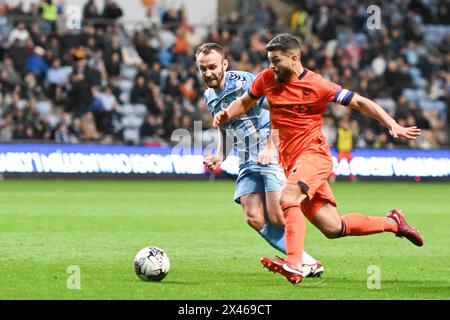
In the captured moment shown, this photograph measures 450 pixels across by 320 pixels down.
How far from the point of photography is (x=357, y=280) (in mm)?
9117

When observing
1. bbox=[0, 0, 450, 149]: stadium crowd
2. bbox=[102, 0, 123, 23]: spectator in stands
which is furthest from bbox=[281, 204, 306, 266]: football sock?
bbox=[102, 0, 123, 23]: spectator in stands

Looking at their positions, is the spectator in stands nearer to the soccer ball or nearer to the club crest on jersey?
the club crest on jersey

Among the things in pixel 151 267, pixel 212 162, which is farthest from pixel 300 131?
pixel 151 267

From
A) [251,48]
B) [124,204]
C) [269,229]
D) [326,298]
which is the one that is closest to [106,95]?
[251,48]

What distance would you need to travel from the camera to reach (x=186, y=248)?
11828mm

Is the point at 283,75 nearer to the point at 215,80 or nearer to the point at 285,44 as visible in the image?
the point at 285,44

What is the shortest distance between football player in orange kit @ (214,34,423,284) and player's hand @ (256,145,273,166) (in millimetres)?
116

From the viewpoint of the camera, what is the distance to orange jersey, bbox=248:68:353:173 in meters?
8.77

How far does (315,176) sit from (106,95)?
58.7ft

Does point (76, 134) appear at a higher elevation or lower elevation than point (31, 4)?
lower

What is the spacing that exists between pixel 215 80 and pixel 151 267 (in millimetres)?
1868

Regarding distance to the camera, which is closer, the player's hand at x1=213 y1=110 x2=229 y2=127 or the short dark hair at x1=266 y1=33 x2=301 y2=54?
the short dark hair at x1=266 y1=33 x2=301 y2=54

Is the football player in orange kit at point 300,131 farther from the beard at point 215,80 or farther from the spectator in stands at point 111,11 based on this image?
the spectator in stands at point 111,11
